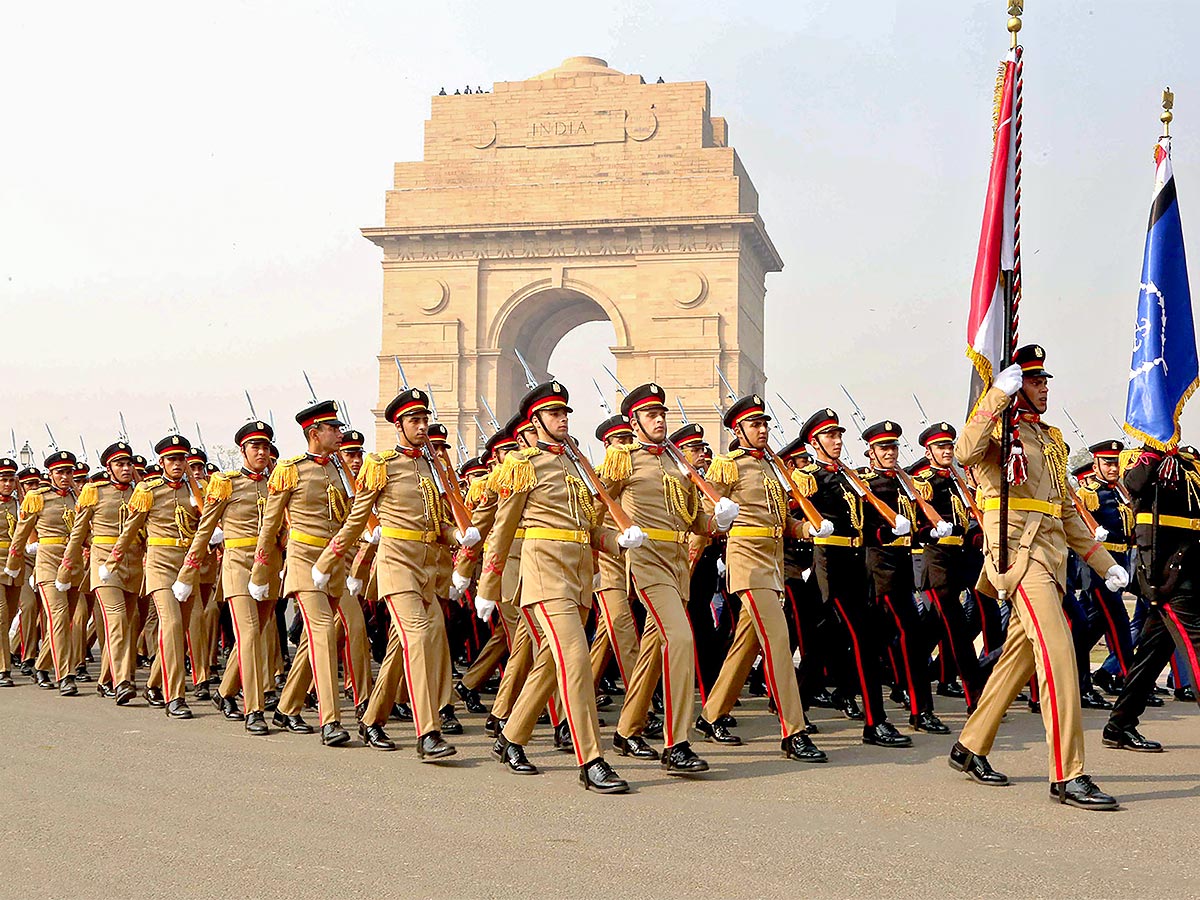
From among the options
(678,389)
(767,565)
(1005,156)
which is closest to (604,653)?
(767,565)

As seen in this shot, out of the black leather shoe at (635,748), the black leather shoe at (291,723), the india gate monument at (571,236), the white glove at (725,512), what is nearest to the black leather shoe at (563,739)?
the black leather shoe at (635,748)

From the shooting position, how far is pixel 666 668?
22.0 feet

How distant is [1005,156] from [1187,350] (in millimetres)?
1533

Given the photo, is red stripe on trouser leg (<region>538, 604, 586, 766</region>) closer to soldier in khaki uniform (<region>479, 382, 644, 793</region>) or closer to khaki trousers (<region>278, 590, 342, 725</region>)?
soldier in khaki uniform (<region>479, 382, 644, 793</region>)

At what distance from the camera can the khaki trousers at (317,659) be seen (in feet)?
25.4

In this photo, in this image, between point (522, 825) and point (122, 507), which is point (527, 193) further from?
point (522, 825)

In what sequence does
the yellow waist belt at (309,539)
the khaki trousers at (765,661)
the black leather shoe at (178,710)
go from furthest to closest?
the black leather shoe at (178,710) < the yellow waist belt at (309,539) < the khaki trousers at (765,661)

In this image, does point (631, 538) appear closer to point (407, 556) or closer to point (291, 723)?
point (407, 556)

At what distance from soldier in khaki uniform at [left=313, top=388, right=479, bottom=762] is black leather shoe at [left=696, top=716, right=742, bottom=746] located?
1521 millimetres

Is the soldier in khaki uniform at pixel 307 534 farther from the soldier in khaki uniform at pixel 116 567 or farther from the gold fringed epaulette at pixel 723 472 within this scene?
the gold fringed epaulette at pixel 723 472

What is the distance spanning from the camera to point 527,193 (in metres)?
37.3

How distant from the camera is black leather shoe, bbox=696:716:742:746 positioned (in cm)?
779

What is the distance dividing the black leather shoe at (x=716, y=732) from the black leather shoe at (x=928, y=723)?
1.25 m

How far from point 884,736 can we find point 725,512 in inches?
68.0
